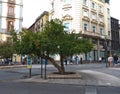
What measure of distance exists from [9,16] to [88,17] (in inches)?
662

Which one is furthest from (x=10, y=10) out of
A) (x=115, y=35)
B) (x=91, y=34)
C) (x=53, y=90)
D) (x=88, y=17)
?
(x=53, y=90)

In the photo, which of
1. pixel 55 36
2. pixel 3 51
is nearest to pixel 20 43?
pixel 55 36

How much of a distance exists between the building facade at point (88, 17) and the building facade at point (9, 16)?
7.17 metres

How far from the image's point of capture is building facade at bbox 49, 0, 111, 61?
174ft

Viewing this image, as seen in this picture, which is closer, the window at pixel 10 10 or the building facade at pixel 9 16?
the building facade at pixel 9 16

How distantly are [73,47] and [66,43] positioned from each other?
558 mm

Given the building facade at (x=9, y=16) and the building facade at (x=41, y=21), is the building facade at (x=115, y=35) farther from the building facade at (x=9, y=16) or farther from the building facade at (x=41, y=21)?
the building facade at (x=9, y=16)

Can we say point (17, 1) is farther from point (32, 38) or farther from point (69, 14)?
point (32, 38)

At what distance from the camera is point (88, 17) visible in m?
56.2

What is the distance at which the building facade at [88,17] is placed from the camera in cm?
5303

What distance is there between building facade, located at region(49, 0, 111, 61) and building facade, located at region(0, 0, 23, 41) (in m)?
7.17

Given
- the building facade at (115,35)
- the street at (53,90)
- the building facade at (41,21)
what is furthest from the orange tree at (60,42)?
the building facade at (115,35)

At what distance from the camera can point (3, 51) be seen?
1620 inches

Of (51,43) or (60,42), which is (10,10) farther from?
(51,43)
